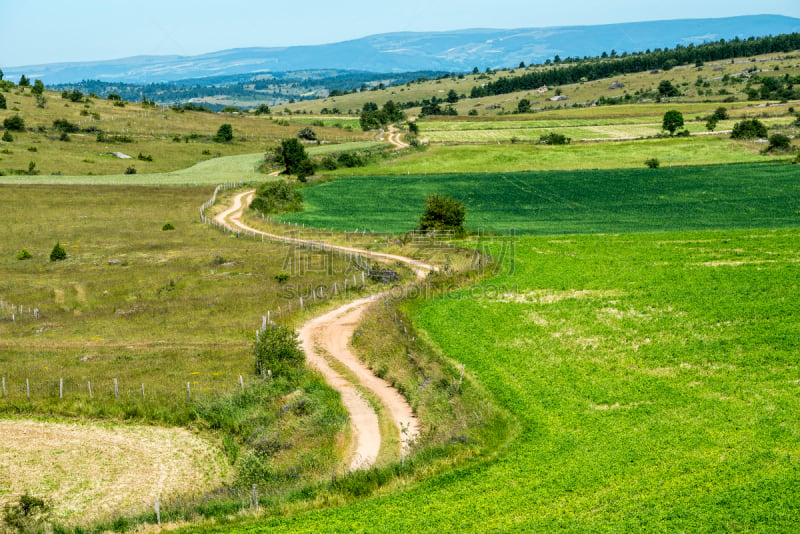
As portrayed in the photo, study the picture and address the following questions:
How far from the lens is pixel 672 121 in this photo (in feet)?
448

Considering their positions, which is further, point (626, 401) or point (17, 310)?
point (17, 310)

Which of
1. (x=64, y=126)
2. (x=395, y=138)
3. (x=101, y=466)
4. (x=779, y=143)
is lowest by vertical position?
(x=101, y=466)

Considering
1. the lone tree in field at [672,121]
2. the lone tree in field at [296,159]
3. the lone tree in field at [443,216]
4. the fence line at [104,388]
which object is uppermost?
the lone tree in field at [672,121]

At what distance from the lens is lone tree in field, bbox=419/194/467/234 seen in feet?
217

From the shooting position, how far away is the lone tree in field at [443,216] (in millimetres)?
66125

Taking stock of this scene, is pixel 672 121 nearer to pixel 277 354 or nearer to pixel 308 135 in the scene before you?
pixel 308 135

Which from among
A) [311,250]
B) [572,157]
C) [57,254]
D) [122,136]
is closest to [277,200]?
[311,250]

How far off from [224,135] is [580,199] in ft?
322

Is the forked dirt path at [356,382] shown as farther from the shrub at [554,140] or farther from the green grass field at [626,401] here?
the shrub at [554,140]

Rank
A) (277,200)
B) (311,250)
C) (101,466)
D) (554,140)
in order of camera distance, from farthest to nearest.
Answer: (554,140)
(277,200)
(311,250)
(101,466)

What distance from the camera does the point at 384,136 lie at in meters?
173

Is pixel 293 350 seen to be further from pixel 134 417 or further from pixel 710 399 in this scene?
pixel 710 399

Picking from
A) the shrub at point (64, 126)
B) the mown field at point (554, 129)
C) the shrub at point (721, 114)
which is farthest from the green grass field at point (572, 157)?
the shrub at point (64, 126)

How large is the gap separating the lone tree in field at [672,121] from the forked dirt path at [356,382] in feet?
318
